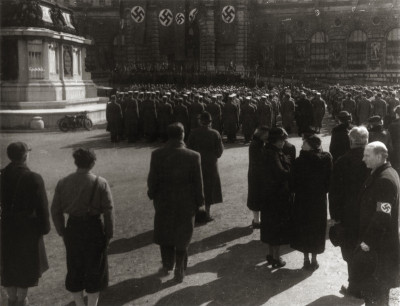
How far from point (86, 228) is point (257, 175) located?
2992mm

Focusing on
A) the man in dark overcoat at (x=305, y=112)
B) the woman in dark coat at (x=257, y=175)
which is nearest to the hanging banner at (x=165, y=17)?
the man in dark overcoat at (x=305, y=112)

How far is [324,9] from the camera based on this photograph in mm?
51062

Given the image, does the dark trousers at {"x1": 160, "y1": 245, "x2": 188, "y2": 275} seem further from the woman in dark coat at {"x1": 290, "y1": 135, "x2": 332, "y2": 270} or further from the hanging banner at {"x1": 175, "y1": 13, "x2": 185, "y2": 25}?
the hanging banner at {"x1": 175, "y1": 13, "x2": 185, "y2": 25}

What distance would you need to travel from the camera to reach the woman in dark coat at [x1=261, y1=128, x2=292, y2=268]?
6812 millimetres

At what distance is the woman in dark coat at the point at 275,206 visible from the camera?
681cm

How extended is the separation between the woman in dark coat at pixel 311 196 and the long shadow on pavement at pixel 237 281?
1.15ft

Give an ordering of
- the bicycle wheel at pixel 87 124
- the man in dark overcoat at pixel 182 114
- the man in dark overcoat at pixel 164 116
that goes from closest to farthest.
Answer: the man in dark overcoat at pixel 182 114
the man in dark overcoat at pixel 164 116
the bicycle wheel at pixel 87 124

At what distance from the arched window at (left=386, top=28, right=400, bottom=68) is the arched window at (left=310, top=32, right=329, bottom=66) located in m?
5.34

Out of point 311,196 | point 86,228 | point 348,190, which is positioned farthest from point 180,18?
point 86,228

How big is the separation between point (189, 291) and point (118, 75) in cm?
3854

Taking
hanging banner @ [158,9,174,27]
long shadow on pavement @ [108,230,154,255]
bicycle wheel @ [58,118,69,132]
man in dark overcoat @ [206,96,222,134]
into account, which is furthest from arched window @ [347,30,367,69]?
long shadow on pavement @ [108,230,154,255]

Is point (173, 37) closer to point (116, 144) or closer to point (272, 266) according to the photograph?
point (116, 144)

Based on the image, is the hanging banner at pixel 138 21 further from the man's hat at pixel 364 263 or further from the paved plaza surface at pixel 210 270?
the man's hat at pixel 364 263

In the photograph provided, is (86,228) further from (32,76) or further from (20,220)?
(32,76)
